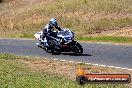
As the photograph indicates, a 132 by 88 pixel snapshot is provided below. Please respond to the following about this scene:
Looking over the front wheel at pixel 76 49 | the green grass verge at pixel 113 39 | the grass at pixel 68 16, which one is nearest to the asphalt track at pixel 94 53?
the front wheel at pixel 76 49

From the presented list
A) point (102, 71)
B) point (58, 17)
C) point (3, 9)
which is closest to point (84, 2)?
point (58, 17)

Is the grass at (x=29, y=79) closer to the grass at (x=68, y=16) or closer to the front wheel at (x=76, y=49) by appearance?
the front wheel at (x=76, y=49)

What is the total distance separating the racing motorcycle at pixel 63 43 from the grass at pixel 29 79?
4595mm

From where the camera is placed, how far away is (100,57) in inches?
796

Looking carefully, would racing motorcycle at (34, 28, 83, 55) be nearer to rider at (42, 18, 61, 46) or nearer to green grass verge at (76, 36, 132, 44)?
rider at (42, 18, 61, 46)

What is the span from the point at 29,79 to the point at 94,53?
8393 mm

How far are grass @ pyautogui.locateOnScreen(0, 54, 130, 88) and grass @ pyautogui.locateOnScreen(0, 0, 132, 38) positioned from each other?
17610 millimetres

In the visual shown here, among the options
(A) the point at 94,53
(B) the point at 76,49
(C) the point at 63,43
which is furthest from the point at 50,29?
(A) the point at 94,53

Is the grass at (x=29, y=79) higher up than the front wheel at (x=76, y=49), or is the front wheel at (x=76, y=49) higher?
the front wheel at (x=76, y=49)

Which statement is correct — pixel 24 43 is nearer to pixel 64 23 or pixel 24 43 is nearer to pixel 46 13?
pixel 64 23

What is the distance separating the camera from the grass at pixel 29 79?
41.4 feet

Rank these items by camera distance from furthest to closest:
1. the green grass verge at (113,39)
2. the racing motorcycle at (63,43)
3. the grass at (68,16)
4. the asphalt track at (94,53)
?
the grass at (68,16) → the green grass verge at (113,39) → the racing motorcycle at (63,43) → the asphalt track at (94,53)

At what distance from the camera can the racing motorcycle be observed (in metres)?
21.5

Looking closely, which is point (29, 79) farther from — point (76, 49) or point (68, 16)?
point (68, 16)
